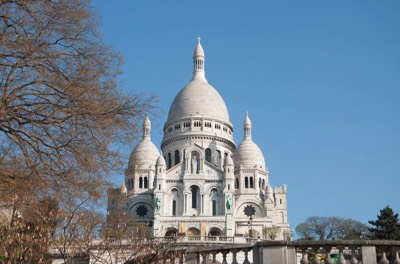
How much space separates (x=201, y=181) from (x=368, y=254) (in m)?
68.7

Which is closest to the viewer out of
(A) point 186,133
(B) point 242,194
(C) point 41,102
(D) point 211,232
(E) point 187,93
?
(C) point 41,102

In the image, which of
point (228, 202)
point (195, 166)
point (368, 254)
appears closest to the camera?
point (368, 254)

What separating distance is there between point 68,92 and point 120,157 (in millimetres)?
2086

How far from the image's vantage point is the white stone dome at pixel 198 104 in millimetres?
93062

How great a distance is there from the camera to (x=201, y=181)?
262ft

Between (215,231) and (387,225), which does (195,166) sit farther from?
(387,225)

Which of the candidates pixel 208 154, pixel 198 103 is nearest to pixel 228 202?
pixel 208 154

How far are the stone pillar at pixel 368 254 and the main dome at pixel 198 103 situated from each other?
Answer: 80885 mm

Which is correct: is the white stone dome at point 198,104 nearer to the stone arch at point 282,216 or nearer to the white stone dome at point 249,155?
the white stone dome at point 249,155

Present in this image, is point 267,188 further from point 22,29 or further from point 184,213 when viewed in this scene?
point 22,29

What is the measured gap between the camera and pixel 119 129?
15531mm

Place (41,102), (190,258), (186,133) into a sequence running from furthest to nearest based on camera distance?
(186,133) → (41,102) → (190,258)

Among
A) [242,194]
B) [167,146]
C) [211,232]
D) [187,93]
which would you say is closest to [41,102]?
[211,232]

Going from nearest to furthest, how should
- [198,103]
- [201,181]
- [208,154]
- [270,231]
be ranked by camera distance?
1. [270,231]
2. [201,181]
3. [208,154]
4. [198,103]
